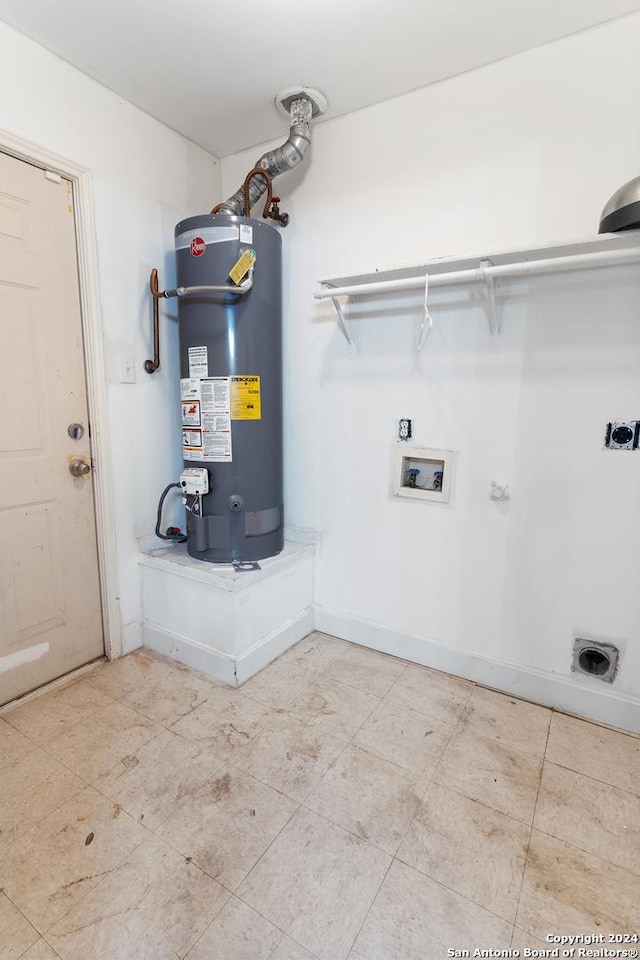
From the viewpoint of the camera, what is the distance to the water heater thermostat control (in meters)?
1.87

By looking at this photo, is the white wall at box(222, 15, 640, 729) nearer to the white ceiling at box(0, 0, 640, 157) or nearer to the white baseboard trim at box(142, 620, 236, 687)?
the white ceiling at box(0, 0, 640, 157)

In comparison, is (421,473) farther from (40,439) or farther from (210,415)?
(40,439)

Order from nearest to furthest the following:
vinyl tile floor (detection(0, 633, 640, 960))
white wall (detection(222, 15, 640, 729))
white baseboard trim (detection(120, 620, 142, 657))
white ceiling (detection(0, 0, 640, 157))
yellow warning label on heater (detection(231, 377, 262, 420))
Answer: vinyl tile floor (detection(0, 633, 640, 960))
white ceiling (detection(0, 0, 640, 157))
white wall (detection(222, 15, 640, 729))
yellow warning label on heater (detection(231, 377, 262, 420))
white baseboard trim (detection(120, 620, 142, 657))

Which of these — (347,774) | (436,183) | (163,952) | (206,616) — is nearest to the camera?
(163,952)

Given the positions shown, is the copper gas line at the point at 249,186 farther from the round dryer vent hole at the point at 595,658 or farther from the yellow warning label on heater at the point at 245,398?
the round dryer vent hole at the point at 595,658

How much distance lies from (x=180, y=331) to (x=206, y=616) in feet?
4.03

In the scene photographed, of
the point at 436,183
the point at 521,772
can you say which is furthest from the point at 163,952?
the point at 436,183

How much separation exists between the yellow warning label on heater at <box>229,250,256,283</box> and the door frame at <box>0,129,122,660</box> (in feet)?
1.90

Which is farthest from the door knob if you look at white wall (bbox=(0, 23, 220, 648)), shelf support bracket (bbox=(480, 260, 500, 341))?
shelf support bracket (bbox=(480, 260, 500, 341))

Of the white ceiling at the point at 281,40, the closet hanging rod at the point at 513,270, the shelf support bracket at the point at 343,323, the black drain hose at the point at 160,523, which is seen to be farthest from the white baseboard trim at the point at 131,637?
the white ceiling at the point at 281,40

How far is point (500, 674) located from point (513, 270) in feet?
5.04

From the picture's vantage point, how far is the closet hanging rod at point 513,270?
1.42m

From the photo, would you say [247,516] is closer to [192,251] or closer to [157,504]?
[157,504]

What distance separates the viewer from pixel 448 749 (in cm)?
150
